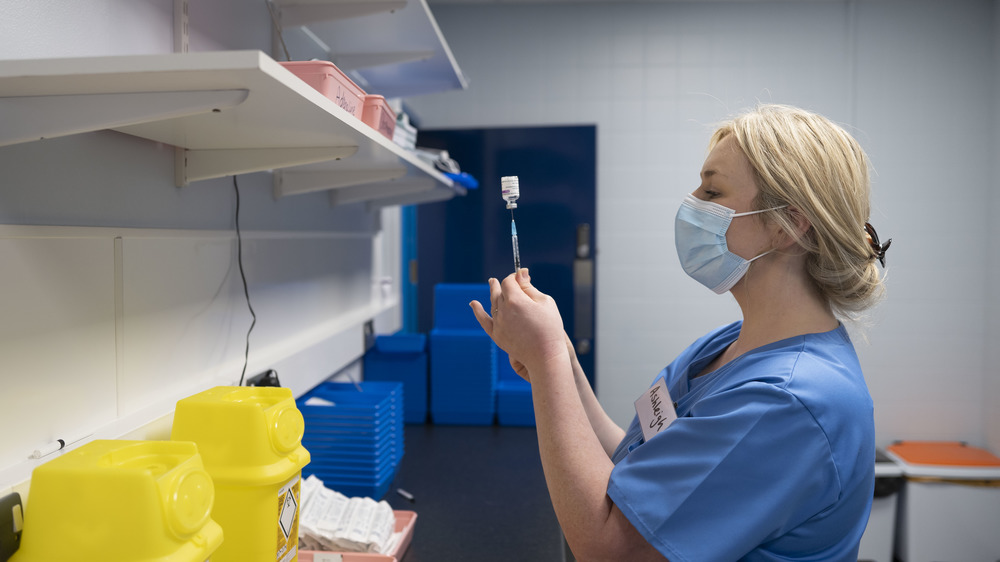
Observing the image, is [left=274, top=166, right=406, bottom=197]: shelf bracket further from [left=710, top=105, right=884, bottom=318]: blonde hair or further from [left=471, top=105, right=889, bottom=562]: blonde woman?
[left=710, top=105, right=884, bottom=318]: blonde hair

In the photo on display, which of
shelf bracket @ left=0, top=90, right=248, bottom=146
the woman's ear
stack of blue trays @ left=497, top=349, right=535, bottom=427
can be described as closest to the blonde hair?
the woman's ear

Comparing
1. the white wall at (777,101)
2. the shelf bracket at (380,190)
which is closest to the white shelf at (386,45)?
the shelf bracket at (380,190)

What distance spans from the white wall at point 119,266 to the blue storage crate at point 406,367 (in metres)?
0.82

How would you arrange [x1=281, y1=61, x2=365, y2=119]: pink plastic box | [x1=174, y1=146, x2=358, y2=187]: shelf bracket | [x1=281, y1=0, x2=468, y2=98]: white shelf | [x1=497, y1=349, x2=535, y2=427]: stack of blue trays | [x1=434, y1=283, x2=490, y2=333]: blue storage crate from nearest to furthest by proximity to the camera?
[x1=281, y1=61, x2=365, y2=119]: pink plastic box < [x1=174, y1=146, x2=358, y2=187]: shelf bracket < [x1=281, y1=0, x2=468, y2=98]: white shelf < [x1=497, y1=349, x2=535, y2=427]: stack of blue trays < [x1=434, y1=283, x2=490, y2=333]: blue storage crate

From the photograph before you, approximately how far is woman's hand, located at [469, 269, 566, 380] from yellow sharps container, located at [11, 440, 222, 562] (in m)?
0.53

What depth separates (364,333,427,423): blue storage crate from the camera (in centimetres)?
261

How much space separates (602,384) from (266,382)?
8.09 ft

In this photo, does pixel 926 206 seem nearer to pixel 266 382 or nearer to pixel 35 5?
pixel 266 382

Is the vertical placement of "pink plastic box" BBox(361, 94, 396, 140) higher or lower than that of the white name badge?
higher

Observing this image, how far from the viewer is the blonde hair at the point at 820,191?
1.01 m

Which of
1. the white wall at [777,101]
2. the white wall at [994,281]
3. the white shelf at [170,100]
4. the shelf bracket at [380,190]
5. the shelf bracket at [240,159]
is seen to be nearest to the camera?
the white shelf at [170,100]

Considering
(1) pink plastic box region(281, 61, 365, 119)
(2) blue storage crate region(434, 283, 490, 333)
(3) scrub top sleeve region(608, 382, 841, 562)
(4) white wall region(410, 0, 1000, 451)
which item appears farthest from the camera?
(4) white wall region(410, 0, 1000, 451)

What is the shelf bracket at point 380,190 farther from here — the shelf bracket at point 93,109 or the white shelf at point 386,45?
the shelf bracket at point 93,109

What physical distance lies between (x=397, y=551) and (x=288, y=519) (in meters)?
0.40
